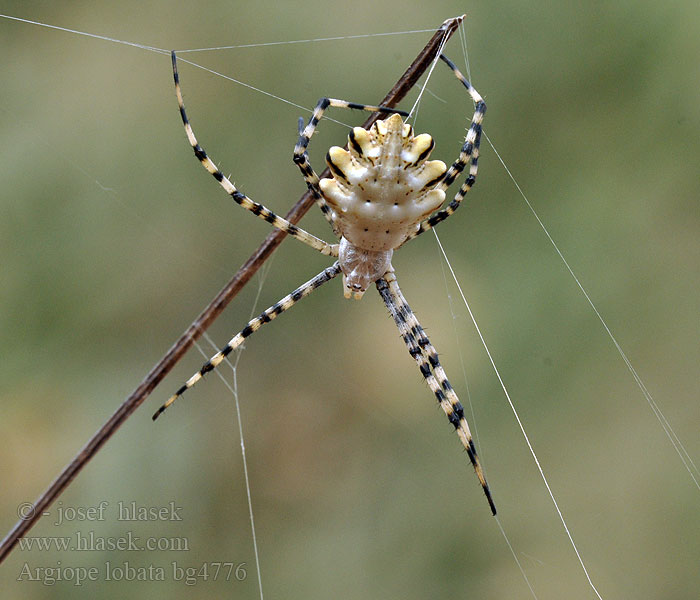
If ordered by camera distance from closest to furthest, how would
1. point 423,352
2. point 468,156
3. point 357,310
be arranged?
point 468,156
point 423,352
point 357,310

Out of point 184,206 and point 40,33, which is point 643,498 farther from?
point 40,33

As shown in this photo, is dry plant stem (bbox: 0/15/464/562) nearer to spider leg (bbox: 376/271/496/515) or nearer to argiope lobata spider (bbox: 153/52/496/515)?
argiope lobata spider (bbox: 153/52/496/515)

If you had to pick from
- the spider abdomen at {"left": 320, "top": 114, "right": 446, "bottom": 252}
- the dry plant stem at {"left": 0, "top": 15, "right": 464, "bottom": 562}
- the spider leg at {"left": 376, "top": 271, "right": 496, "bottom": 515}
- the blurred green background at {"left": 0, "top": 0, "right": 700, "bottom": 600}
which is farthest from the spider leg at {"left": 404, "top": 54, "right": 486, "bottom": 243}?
the blurred green background at {"left": 0, "top": 0, "right": 700, "bottom": 600}

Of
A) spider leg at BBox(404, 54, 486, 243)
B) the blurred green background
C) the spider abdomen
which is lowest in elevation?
the spider abdomen

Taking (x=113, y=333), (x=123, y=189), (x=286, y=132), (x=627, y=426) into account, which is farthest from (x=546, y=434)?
(x=123, y=189)

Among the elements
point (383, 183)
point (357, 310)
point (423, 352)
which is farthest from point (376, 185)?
point (357, 310)

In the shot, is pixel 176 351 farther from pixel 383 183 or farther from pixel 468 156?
pixel 468 156

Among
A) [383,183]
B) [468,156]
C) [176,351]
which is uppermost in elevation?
[468,156]
